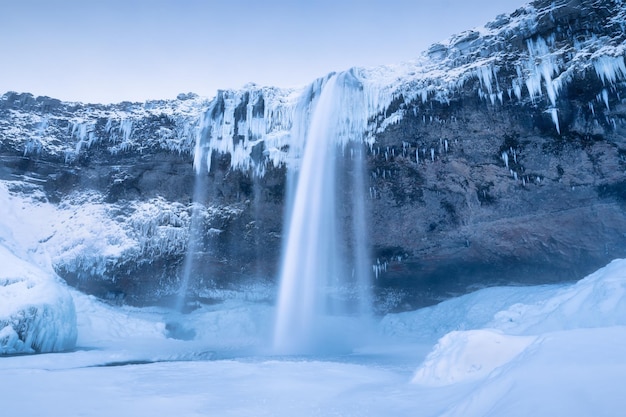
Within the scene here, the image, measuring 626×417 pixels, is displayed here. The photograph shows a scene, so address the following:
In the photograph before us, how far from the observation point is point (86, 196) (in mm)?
19672

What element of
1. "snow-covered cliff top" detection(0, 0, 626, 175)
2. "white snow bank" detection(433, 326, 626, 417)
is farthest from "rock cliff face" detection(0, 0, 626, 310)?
"white snow bank" detection(433, 326, 626, 417)

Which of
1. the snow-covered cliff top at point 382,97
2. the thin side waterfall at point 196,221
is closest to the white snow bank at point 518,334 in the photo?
the snow-covered cliff top at point 382,97

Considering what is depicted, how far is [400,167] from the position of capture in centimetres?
1622

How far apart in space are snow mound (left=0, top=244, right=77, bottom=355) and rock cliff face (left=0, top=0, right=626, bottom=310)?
5189 mm

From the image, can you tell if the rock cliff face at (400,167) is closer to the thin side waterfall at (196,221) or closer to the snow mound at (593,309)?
the thin side waterfall at (196,221)

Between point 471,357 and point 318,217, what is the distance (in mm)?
11955

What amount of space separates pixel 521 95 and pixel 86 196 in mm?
20533

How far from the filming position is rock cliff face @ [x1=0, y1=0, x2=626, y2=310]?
13539 mm

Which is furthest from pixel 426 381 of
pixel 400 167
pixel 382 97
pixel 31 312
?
pixel 31 312

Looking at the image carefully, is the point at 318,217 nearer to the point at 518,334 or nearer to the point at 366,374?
the point at 366,374

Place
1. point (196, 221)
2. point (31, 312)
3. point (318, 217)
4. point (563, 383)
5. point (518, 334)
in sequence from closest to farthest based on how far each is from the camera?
point (563, 383)
point (518, 334)
point (31, 312)
point (318, 217)
point (196, 221)

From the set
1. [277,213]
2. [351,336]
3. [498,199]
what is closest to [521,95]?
[498,199]

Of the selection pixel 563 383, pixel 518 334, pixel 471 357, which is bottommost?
pixel 471 357

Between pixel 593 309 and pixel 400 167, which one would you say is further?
pixel 400 167
